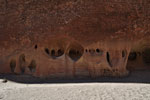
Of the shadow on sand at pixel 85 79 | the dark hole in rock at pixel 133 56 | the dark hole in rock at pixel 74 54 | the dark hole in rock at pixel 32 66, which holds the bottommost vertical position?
the shadow on sand at pixel 85 79

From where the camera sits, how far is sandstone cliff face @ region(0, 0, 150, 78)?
25.3ft

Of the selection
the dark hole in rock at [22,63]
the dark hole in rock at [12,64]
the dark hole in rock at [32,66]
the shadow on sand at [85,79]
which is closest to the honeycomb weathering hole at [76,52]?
the shadow on sand at [85,79]

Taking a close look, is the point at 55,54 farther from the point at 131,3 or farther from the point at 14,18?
the point at 131,3

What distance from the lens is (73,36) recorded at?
7863 millimetres

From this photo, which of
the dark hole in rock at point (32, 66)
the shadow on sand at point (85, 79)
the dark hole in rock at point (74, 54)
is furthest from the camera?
the dark hole in rock at point (74, 54)

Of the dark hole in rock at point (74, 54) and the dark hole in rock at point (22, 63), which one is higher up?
the dark hole in rock at point (74, 54)

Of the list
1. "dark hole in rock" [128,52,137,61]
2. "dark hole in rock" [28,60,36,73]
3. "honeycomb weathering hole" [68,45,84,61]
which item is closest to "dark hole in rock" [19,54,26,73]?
"dark hole in rock" [28,60,36,73]

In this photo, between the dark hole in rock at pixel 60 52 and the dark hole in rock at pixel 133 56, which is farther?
the dark hole in rock at pixel 133 56

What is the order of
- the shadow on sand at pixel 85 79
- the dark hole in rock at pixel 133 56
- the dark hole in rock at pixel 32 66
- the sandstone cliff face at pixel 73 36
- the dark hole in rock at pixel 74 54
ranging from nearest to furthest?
the shadow on sand at pixel 85 79 → the sandstone cliff face at pixel 73 36 → the dark hole in rock at pixel 32 66 → the dark hole in rock at pixel 74 54 → the dark hole in rock at pixel 133 56

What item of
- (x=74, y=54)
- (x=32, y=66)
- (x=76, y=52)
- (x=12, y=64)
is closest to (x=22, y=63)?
(x=32, y=66)

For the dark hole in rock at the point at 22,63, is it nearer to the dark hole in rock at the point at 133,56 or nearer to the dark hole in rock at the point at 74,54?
the dark hole in rock at the point at 74,54

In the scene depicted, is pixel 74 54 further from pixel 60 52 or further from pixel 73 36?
pixel 73 36

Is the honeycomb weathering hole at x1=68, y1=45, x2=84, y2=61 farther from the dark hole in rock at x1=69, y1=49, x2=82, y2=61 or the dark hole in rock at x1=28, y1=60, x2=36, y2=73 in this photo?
the dark hole in rock at x1=28, y1=60, x2=36, y2=73

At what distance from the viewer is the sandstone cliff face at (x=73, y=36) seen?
772 centimetres
